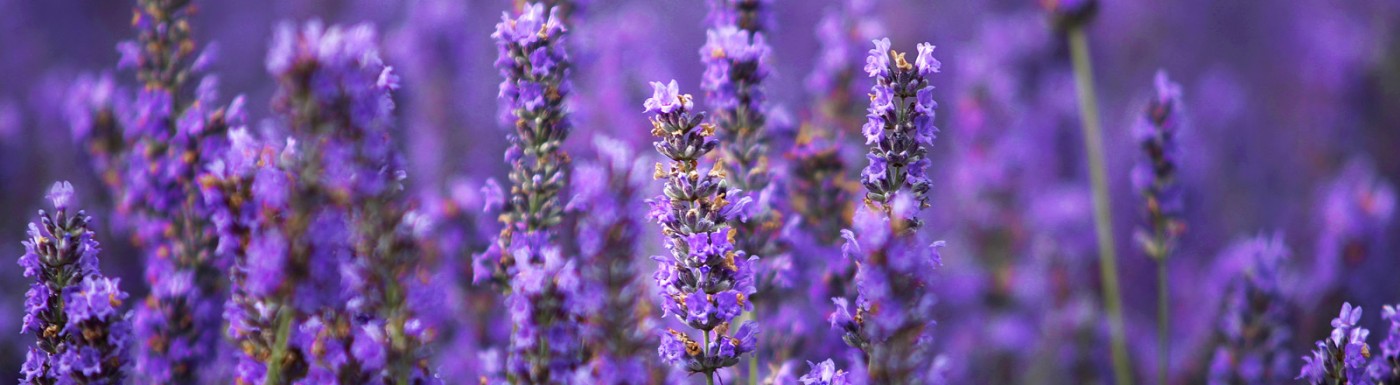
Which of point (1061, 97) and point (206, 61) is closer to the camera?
point (206, 61)

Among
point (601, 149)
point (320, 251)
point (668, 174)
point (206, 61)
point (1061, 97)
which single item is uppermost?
point (1061, 97)

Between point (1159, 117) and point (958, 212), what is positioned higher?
point (958, 212)

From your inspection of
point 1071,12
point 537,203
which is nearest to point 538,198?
point 537,203

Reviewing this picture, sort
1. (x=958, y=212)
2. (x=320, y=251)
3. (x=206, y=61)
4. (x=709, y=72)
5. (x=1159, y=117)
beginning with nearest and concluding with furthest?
(x=320, y=251) → (x=709, y=72) → (x=206, y=61) → (x=1159, y=117) → (x=958, y=212)

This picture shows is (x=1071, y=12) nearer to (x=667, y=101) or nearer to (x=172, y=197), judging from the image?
(x=667, y=101)

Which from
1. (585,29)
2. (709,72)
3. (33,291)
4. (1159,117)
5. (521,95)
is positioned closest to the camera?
(33,291)

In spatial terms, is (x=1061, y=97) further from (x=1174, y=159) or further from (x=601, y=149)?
(x=601, y=149)

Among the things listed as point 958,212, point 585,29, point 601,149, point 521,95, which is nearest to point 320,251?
point 521,95
